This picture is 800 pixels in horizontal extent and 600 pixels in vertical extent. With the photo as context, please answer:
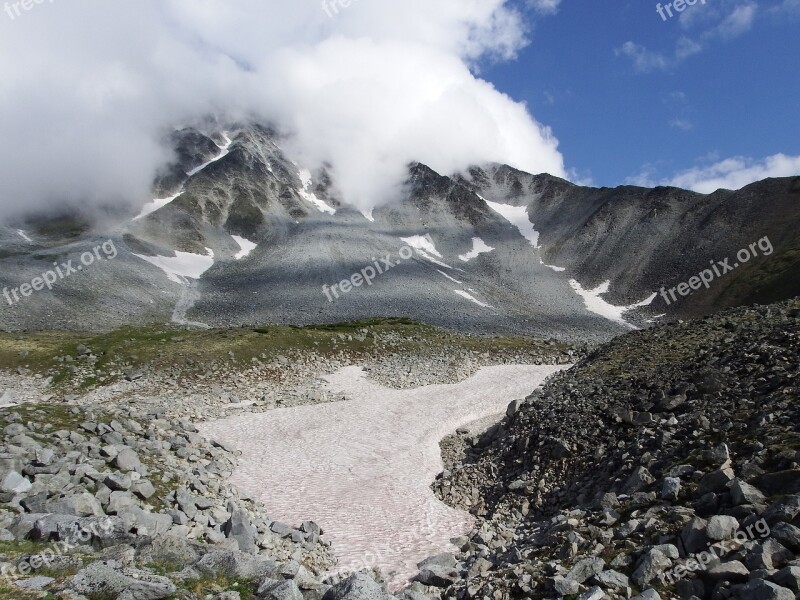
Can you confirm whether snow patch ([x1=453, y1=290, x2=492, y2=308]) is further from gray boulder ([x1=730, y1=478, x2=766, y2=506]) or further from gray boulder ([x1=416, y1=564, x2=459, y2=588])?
gray boulder ([x1=730, y1=478, x2=766, y2=506])

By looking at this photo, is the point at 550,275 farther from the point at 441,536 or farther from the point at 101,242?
the point at 441,536

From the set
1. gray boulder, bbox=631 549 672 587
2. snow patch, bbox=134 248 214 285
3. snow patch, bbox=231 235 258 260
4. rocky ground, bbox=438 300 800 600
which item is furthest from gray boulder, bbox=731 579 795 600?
snow patch, bbox=231 235 258 260

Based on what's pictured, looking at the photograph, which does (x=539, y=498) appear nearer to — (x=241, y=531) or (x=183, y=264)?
(x=241, y=531)

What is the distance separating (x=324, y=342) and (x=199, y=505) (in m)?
37.8

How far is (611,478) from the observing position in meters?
16.6

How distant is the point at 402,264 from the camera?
141 meters

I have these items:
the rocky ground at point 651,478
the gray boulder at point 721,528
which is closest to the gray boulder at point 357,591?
the rocky ground at point 651,478

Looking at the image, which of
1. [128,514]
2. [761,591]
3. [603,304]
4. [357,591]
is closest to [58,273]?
[128,514]

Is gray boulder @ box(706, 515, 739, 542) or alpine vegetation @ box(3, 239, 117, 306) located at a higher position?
alpine vegetation @ box(3, 239, 117, 306)

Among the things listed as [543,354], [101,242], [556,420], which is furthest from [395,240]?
[556,420]

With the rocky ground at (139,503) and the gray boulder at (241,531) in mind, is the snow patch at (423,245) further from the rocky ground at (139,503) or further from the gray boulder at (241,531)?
the gray boulder at (241,531)

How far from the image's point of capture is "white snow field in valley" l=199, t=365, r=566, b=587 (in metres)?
17.8

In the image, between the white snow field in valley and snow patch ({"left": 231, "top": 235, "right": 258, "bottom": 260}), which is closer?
the white snow field in valley

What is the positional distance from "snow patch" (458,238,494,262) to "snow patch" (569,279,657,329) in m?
37.0
